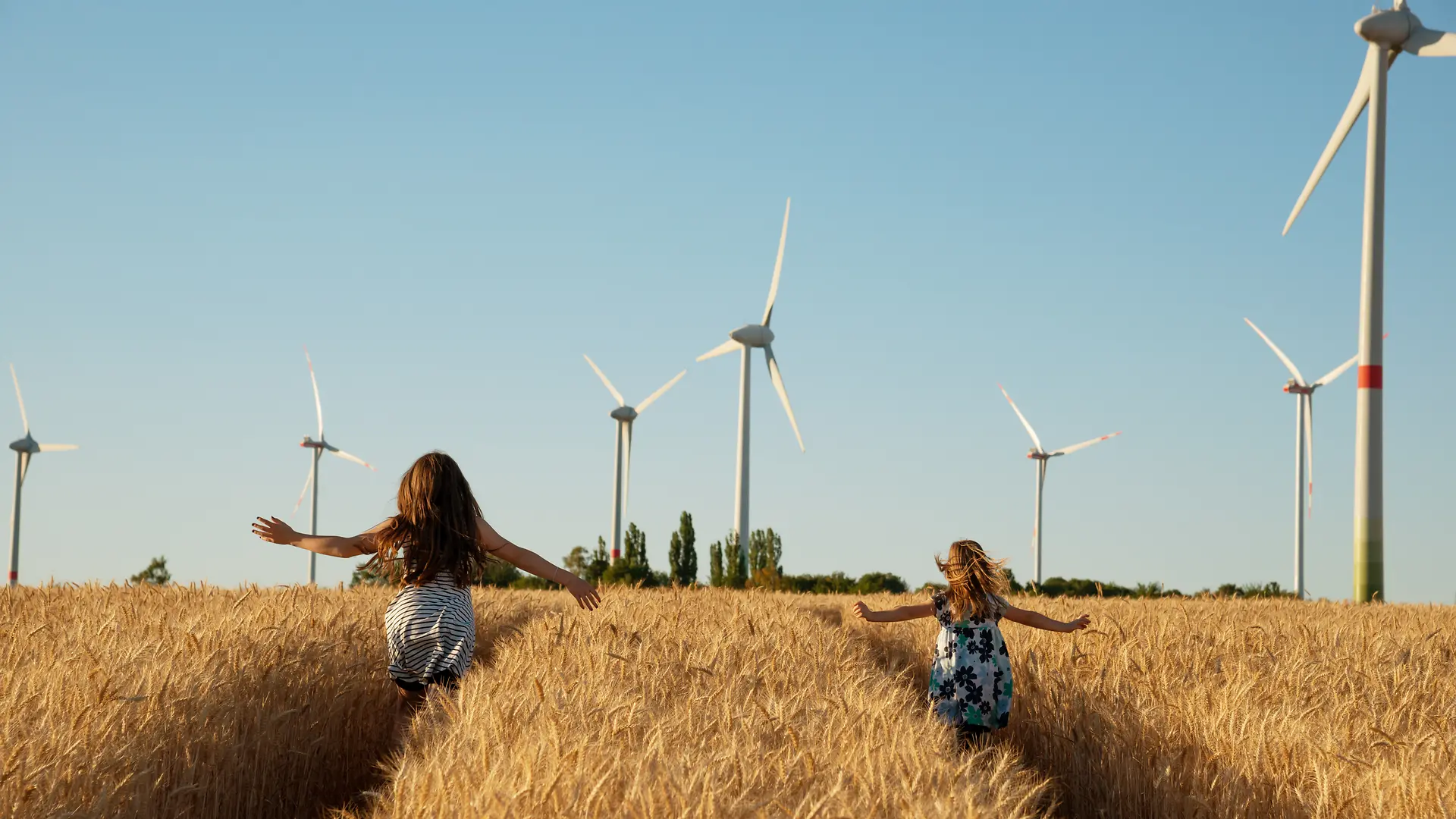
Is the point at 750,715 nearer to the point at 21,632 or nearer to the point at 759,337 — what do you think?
the point at 21,632

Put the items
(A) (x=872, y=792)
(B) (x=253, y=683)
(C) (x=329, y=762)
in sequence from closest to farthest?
(A) (x=872, y=792)
(B) (x=253, y=683)
(C) (x=329, y=762)

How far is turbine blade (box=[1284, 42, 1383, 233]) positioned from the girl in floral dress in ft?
104

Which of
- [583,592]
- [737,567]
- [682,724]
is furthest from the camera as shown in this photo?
[737,567]

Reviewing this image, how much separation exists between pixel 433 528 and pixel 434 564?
0.25m

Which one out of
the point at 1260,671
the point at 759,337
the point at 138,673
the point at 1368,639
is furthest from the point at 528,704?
the point at 759,337

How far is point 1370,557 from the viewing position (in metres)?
Result: 29.6

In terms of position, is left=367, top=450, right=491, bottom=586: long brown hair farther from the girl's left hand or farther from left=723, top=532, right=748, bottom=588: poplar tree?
left=723, top=532, right=748, bottom=588: poplar tree

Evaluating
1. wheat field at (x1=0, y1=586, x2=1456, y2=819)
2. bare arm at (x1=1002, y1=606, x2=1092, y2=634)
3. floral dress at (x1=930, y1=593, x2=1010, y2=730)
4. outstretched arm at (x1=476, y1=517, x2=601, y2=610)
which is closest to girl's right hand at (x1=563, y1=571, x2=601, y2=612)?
outstretched arm at (x1=476, y1=517, x2=601, y2=610)

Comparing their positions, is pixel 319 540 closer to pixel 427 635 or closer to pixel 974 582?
pixel 427 635

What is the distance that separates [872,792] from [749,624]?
6.07 metres

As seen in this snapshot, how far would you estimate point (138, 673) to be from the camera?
661cm

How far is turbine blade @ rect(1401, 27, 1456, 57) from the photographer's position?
111ft

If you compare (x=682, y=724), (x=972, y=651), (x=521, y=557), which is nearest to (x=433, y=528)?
(x=521, y=557)

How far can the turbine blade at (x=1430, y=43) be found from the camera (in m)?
33.8
